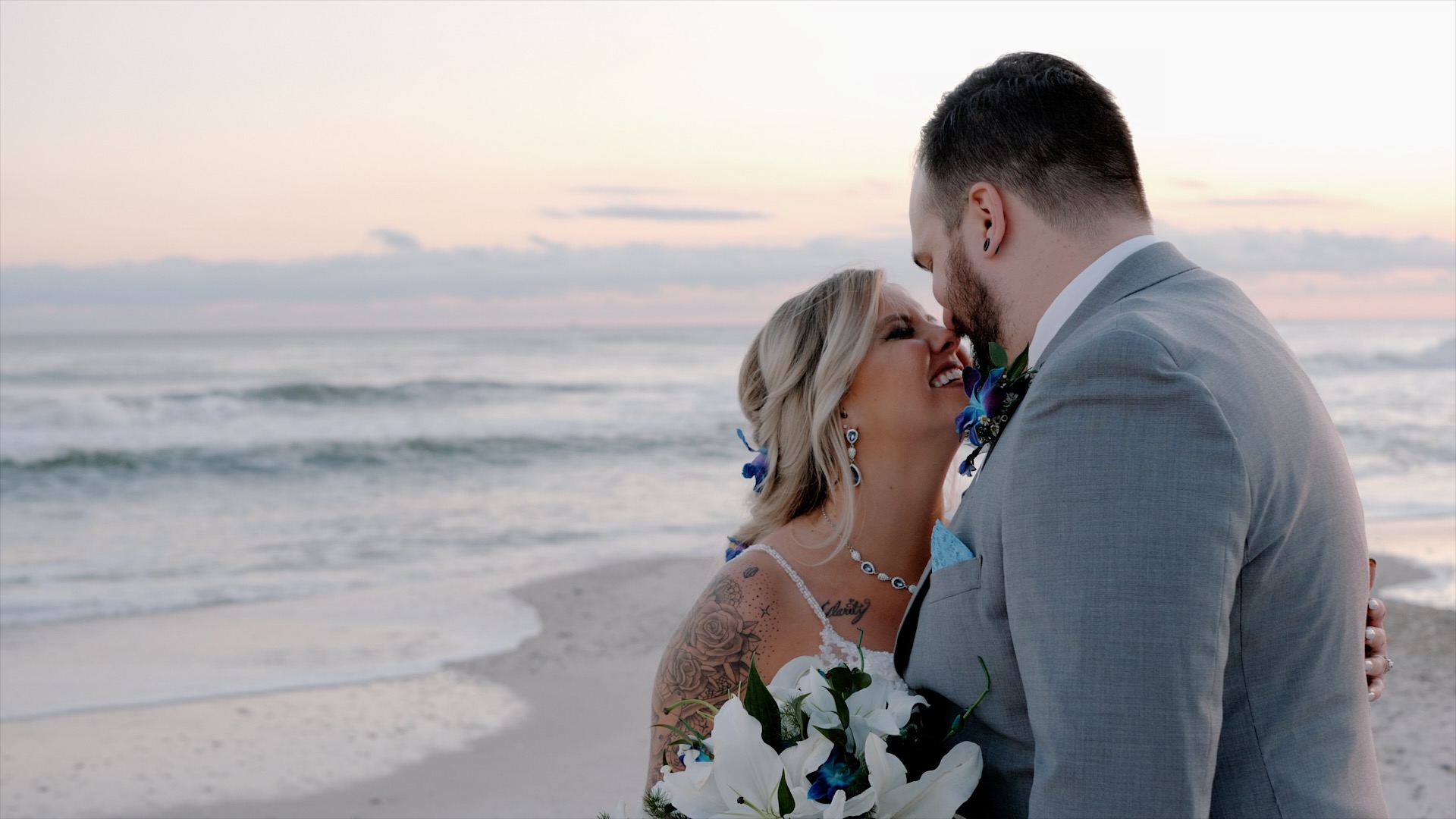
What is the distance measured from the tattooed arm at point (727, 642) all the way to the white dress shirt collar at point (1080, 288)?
148 cm

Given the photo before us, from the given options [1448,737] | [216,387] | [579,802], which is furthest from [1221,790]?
[216,387]

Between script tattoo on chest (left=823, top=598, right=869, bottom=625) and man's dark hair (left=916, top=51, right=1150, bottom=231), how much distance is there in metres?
1.45

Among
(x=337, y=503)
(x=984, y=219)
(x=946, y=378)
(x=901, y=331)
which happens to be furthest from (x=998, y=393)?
(x=337, y=503)

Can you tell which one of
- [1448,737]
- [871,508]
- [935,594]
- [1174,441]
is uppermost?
[1174,441]

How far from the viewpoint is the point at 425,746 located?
7199 millimetres

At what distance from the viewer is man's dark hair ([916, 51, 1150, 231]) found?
2029mm

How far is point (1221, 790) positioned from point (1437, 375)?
141ft

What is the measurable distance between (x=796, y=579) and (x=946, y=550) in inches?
58.8

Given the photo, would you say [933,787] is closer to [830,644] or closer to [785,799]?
[785,799]

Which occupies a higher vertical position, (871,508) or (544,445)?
(871,508)

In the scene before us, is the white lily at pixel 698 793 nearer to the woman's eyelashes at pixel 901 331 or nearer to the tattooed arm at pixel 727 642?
the tattooed arm at pixel 727 642

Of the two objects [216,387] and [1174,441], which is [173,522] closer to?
[1174,441]

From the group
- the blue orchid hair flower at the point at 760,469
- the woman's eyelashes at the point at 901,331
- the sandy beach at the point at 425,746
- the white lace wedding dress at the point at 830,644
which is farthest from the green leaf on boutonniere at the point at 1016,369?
the sandy beach at the point at 425,746

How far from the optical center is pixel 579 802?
6.38 meters
